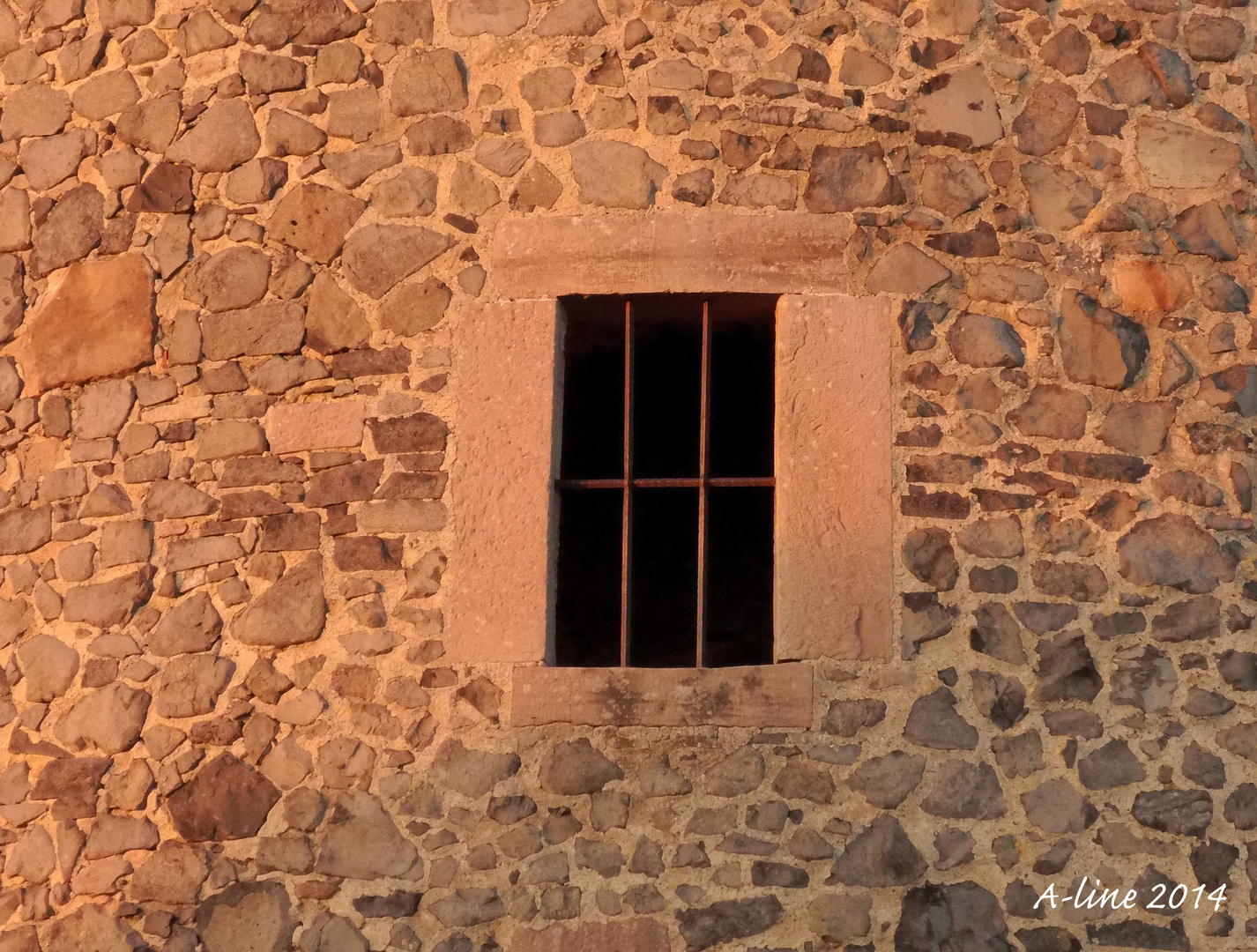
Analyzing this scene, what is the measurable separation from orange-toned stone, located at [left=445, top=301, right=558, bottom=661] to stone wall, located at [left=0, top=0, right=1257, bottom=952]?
6cm

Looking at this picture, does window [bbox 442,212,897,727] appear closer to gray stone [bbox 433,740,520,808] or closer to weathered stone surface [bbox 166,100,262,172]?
gray stone [bbox 433,740,520,808]

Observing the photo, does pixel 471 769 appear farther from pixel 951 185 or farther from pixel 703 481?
pixel 951 185

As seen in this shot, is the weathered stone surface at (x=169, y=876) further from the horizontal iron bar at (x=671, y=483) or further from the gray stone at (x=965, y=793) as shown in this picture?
the gray stone at (x=965, y=793)

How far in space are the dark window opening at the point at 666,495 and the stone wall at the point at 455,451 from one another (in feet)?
1.98

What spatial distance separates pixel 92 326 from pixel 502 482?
1413 millimetres

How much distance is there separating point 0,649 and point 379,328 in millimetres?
1470

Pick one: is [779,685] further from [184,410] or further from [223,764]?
[184,410]

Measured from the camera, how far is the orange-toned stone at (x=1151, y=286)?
4.35m

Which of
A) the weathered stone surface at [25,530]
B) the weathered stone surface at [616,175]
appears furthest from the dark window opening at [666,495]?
the weathered stone surface at [25,530]

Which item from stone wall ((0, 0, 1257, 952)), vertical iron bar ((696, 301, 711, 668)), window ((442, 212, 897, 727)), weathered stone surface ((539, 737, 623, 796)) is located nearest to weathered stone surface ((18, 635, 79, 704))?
stone wall ((0, 0, 1257, 952))

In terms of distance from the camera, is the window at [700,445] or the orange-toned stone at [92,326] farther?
the orange-toned stone at [92,326]

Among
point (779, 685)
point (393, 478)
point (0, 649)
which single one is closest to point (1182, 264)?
point (779, 685)

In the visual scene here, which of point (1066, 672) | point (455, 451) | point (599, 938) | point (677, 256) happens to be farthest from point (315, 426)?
point (1066, 672)

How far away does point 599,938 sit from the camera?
3941 mm
